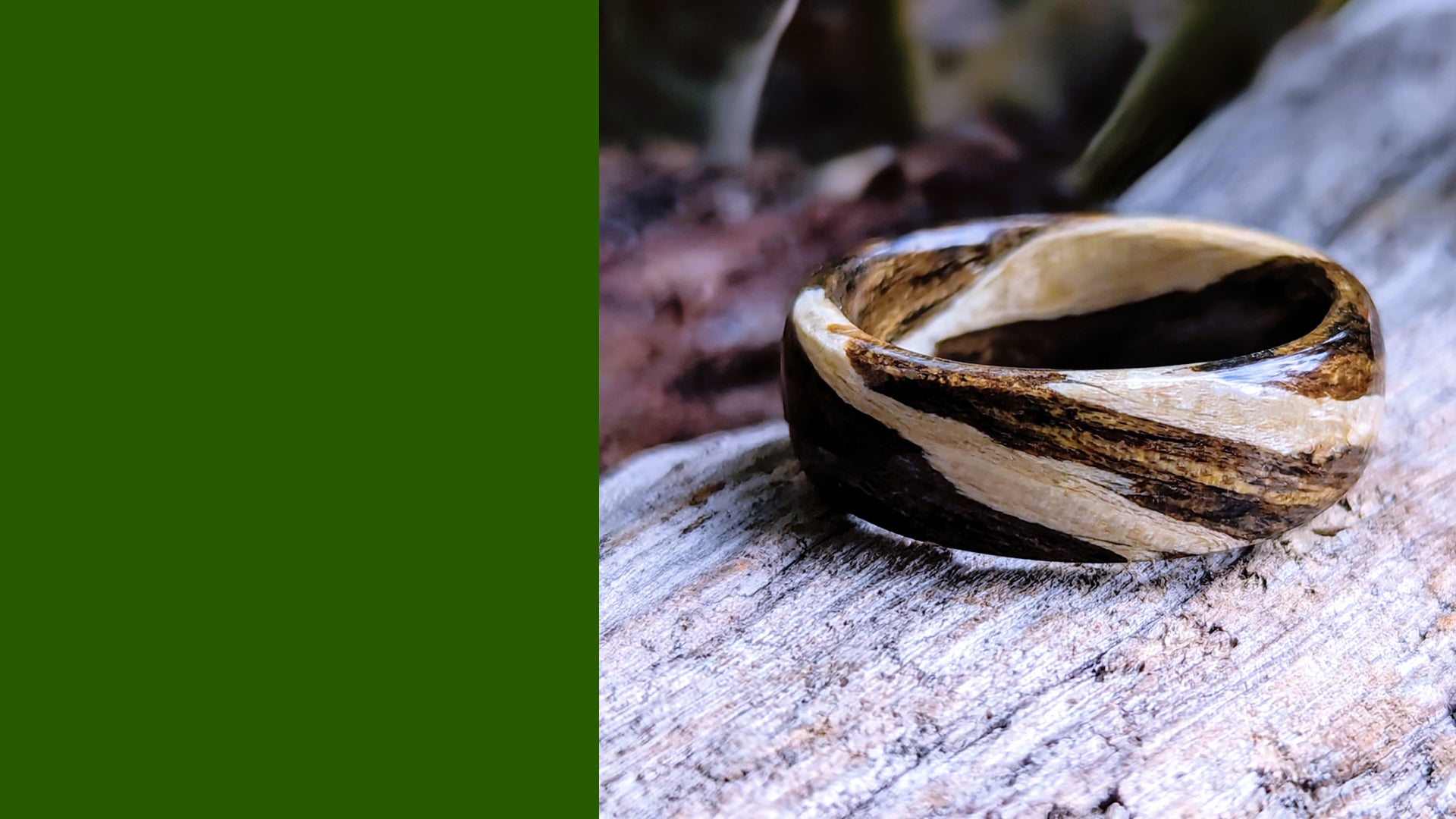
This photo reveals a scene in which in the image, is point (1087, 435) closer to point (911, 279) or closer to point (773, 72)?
point (911, 279)

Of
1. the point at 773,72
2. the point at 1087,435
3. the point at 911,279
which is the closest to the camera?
the point at 1087,435

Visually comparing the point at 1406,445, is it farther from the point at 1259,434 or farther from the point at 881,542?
the point at 881,542

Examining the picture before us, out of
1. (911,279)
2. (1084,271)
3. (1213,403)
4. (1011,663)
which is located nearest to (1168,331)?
(1084,271)

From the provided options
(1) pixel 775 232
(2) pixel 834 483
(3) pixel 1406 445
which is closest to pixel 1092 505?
(2) pixel 834 483

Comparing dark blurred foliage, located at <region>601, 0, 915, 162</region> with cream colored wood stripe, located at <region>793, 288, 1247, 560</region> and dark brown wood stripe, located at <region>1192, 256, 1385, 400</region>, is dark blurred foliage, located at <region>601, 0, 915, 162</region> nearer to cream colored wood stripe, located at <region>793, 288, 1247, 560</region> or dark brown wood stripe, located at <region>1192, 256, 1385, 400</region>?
cream colored wood stripe, located at <region>793, 288, 1247, 560</region>

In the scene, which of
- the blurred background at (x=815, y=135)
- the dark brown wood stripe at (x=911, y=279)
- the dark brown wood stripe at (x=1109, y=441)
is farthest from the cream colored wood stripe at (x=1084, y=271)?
the dark brown wood stripe at (x=1109, y=441)

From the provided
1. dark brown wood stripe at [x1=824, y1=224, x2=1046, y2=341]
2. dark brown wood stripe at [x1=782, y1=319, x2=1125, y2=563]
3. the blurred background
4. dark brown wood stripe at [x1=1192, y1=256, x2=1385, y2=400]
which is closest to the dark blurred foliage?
Result: the blurred background
